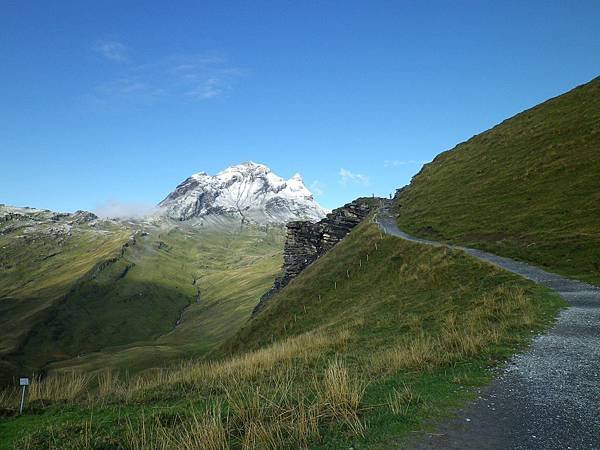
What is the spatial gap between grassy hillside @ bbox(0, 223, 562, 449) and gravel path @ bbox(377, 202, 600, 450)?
2.05 feet

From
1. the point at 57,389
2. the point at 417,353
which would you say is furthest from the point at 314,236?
the point at 417,353

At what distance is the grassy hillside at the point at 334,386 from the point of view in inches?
329

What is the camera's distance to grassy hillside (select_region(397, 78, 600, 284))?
34844 millimetres

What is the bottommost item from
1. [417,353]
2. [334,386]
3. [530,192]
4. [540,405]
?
[540,405]

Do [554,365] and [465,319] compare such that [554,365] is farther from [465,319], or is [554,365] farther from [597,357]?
[465,319]

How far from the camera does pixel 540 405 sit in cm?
868

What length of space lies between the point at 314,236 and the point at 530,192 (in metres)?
47.1

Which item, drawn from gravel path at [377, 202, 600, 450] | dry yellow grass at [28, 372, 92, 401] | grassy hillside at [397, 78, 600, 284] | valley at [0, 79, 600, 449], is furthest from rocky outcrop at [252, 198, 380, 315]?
gravel path at [377, 202, 600, 450]

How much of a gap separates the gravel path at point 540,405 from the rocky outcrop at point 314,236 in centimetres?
6844

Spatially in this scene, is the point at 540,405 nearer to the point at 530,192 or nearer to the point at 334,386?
the point at 334,386

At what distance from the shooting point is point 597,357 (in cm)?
1180

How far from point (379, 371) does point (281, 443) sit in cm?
651

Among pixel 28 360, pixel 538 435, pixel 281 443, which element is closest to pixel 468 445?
pixel 538 435

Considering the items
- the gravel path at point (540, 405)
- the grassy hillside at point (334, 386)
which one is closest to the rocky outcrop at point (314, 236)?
the grassy hillside at point (334, 386)
